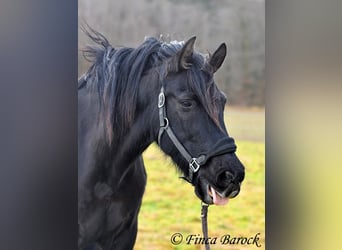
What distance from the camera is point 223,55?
262 centimetres

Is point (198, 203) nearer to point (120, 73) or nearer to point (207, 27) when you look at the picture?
point (120, 73)

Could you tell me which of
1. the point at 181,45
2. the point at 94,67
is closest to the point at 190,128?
the point at 181,45

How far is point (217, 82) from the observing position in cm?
262

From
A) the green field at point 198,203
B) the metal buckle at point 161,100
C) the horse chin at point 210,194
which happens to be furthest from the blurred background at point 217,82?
the metal buckle at point 161,100

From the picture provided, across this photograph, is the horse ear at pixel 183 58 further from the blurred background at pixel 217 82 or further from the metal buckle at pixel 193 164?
the metal buckle at pixel 193 164

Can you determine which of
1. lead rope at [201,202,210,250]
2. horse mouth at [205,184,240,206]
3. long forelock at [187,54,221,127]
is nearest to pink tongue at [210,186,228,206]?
horse mouth at [205,184,240,206]

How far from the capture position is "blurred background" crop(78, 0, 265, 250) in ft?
8.62

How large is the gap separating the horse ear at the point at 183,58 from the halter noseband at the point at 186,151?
0.13 meters

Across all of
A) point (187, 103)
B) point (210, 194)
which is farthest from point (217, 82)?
point (210, 194)

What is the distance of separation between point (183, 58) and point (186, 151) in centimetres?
47

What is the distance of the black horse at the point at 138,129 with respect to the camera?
2.43 m

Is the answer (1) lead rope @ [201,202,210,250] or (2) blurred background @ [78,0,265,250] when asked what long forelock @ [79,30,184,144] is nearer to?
(2) blurred background @ [78,0,265,250]
